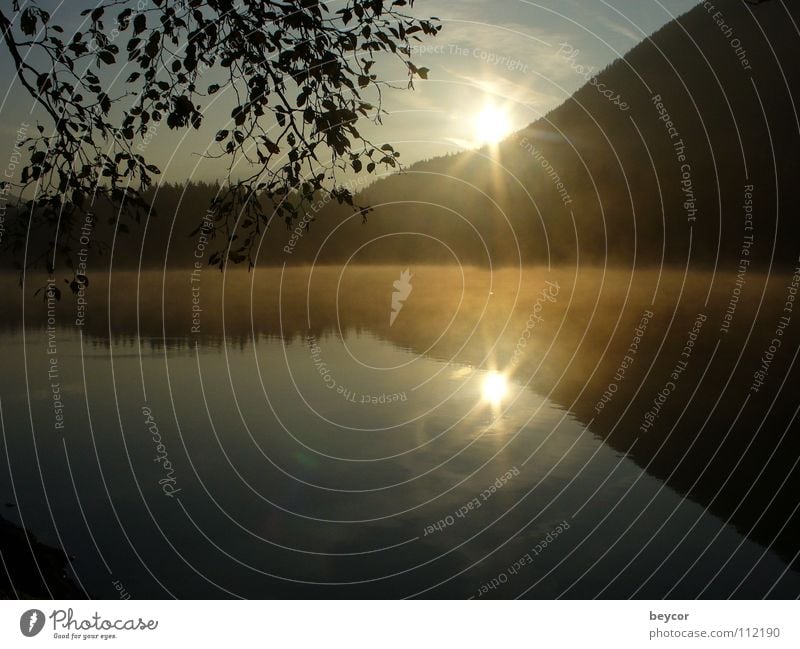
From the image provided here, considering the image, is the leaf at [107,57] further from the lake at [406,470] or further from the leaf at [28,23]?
the lake at [406,470]

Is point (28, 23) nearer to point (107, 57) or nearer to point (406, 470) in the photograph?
point (107, 57)

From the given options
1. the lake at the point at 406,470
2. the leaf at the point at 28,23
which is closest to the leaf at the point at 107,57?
Answer: the leaf at the point at 28,23

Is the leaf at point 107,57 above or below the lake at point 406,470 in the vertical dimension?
above

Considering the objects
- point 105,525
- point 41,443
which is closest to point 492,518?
point 105,525

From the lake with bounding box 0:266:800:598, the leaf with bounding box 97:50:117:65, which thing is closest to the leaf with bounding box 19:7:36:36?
the leaf with bounding box 97:50:117:65

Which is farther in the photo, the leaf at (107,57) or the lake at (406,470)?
the lake at (406,470)

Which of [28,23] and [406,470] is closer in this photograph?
[28,23]

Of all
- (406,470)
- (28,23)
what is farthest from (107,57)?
(406,470)

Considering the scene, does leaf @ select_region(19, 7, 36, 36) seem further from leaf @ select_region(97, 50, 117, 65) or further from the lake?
the lake

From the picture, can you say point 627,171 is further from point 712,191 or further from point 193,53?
point 193,53
